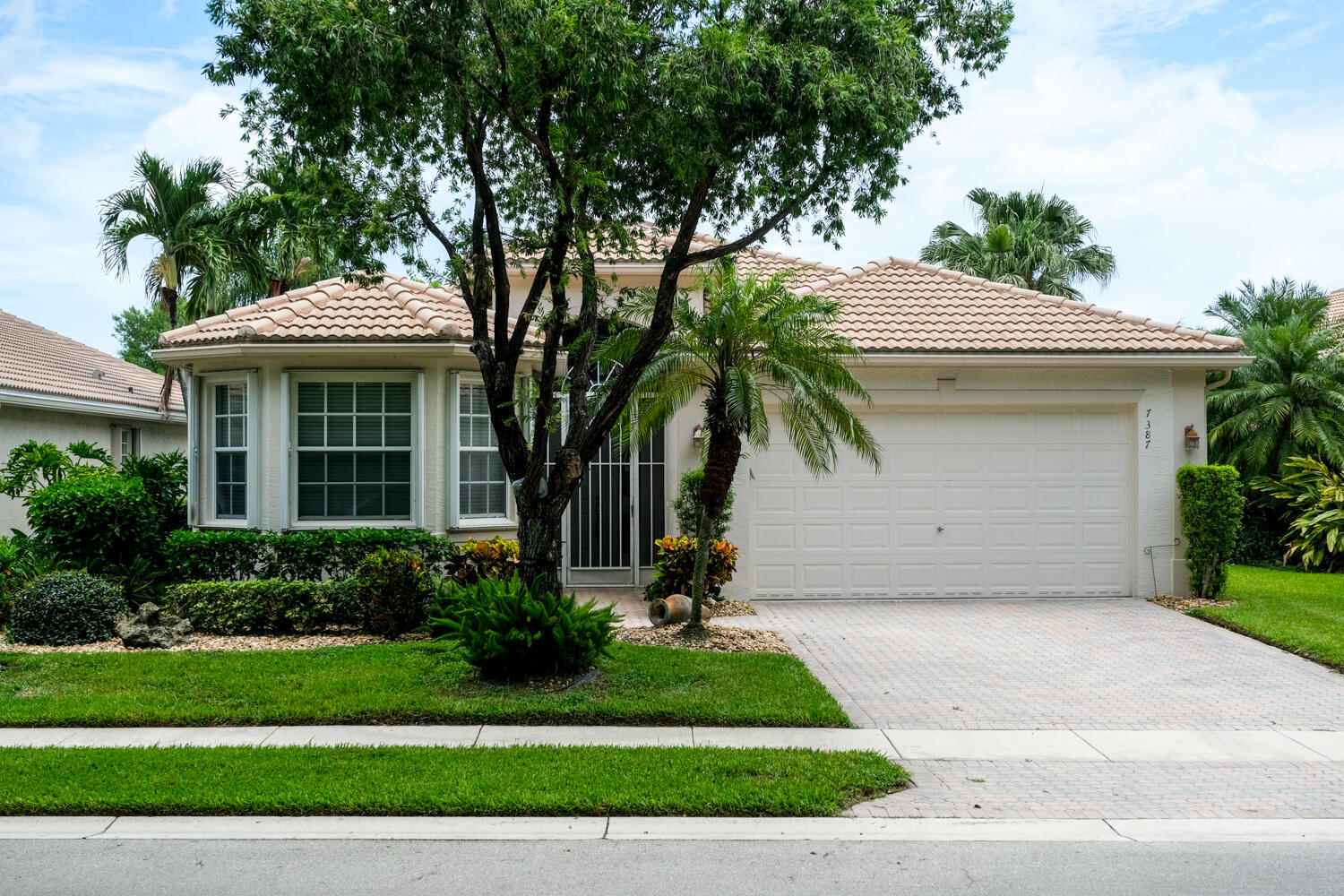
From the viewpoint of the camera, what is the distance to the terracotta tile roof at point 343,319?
12.1 meters

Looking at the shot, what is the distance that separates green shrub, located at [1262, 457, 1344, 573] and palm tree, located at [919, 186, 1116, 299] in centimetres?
797

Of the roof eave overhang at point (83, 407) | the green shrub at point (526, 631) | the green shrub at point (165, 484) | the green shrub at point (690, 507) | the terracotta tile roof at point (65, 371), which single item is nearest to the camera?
the green shrub at point (526, 631)

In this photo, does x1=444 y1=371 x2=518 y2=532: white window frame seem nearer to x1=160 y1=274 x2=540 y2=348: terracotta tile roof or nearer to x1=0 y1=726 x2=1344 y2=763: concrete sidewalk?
x1=160 y1=274 x2=540 y2=348: terracotta tile roof

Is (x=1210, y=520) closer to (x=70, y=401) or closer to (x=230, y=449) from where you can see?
(x=230, y=449)

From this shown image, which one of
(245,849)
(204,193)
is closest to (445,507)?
(245,849)

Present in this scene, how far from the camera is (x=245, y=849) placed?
549 centimetres

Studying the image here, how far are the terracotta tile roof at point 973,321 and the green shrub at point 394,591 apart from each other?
20.9ft

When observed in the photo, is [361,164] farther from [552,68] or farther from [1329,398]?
[1329,398]

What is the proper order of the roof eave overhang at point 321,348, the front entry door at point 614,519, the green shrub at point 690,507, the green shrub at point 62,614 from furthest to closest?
the front entry door at point 614,519 < the green shrub at point 690,507 < the roof eave overhang at point 321,348 < the green shrub at point 62,614

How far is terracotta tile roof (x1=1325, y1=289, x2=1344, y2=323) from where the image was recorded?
2531 centimetres

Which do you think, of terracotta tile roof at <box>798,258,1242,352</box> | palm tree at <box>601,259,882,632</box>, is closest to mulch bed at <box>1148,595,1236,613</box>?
terracotta tile roof at <box>798,258,1242,352</box>

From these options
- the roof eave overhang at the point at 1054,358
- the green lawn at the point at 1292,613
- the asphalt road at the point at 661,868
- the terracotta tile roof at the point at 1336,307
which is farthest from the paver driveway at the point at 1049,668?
the terracotta tile roof at the point at 1336,307

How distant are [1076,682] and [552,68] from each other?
6891mm

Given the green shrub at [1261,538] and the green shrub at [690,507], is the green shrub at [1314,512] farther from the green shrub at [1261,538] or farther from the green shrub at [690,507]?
the green shrub at [690,507]
